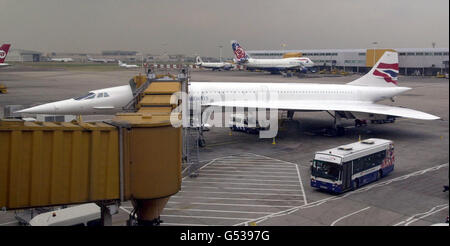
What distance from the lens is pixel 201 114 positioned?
36562 mm

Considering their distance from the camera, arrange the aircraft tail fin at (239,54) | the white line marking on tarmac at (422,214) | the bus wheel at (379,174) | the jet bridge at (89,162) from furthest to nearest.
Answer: the aircraft tail fin at (239,54) < the bus wheel at (379,174) < the white line marking on tarmac at (422,214) < the jet bridge at (89,162)

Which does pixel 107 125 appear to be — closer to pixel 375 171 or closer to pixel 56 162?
pixel 56 162

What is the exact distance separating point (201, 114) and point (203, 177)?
34.4ft

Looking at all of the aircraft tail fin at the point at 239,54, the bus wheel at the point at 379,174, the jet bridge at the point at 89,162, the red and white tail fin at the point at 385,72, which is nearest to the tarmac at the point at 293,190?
the bus wheel at the point at 379,174

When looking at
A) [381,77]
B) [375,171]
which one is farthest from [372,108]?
[375,171]

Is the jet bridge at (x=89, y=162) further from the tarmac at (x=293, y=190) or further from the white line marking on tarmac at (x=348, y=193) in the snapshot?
the white line marking on tarmac at (x=348, y=193)

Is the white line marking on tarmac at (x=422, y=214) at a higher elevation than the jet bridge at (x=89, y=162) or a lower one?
lower

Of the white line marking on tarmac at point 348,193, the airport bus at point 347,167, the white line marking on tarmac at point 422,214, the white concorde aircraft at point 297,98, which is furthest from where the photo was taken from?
the white concorde aircraft at point 297,98

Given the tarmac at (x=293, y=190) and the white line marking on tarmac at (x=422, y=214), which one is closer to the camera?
the white line marking on tarmac at (x=422, y=214)

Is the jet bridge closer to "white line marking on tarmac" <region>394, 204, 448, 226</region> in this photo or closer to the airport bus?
"white line marking on tarmac" <region>394, 204, 448, 226</region>

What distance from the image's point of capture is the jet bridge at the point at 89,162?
382 inches

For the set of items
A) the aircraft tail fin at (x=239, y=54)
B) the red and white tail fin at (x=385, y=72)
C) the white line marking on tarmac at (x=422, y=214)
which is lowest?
the white line marking on tarmac at (x=422, y=214)

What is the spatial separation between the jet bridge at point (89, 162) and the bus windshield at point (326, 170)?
566 inches

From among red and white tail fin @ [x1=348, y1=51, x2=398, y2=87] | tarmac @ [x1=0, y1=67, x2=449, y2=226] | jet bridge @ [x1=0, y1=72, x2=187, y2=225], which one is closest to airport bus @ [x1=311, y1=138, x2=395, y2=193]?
tarmac @ [x1=0, y1=67, x2=449, y2=226]
